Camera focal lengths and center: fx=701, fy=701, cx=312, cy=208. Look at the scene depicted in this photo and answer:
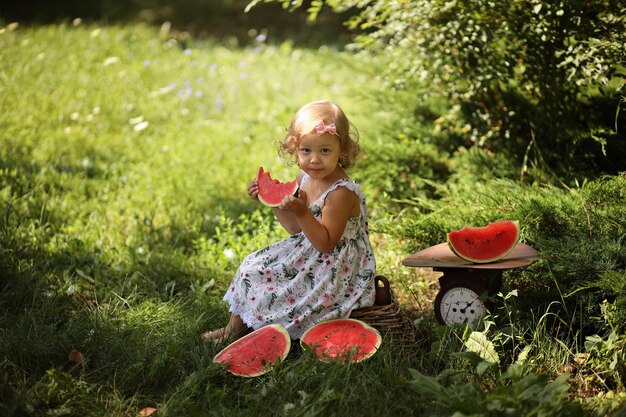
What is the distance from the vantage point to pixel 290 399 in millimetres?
3084

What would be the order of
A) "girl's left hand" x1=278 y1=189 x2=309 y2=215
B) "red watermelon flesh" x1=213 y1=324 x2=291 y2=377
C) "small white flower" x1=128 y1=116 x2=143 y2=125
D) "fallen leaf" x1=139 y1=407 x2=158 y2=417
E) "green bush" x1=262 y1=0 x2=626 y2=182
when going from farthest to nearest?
"small white flower" x1=128 y1=116 x2=143 y2=125 → "green bush" x1=262 y1=0 x2=626 y2=182 → "girl's left hand" x1=278 y1=189 x2=309 y2=215 → "red watermelon flesh" x1=213 y1=324 x2=291 y2=377 → "fallen leaf" x1=139 y1=407 x2=158 y2=417

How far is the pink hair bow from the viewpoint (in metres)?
3.53

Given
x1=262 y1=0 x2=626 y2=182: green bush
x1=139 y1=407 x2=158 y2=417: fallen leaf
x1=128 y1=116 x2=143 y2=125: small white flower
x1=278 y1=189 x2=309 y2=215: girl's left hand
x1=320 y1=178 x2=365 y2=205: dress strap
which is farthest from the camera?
x1=128 y1=116 x2=143 y2=125: small white flower

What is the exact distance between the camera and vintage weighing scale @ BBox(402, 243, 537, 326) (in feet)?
11.7

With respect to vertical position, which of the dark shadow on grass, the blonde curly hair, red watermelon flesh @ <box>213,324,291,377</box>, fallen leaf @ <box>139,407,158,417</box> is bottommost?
the dark shadow on grass

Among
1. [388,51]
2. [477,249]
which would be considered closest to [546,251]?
[477,249]

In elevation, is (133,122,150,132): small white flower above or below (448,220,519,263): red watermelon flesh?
below

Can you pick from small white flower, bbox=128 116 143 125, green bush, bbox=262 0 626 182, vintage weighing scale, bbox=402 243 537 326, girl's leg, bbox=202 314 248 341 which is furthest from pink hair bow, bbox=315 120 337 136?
small white flower, bbox=128 116 143 125

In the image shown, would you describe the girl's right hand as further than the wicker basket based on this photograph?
Yes

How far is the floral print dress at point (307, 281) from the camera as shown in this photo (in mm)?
3615

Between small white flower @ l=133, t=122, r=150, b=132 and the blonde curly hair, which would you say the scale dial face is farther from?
small white flower @ l=133, t=122, r=150, b=132

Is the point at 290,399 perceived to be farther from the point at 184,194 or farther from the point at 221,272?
the point at 184,194

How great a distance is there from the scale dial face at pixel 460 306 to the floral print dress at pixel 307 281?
39cm

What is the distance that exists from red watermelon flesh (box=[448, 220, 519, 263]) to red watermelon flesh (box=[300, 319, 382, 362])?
633 mm
